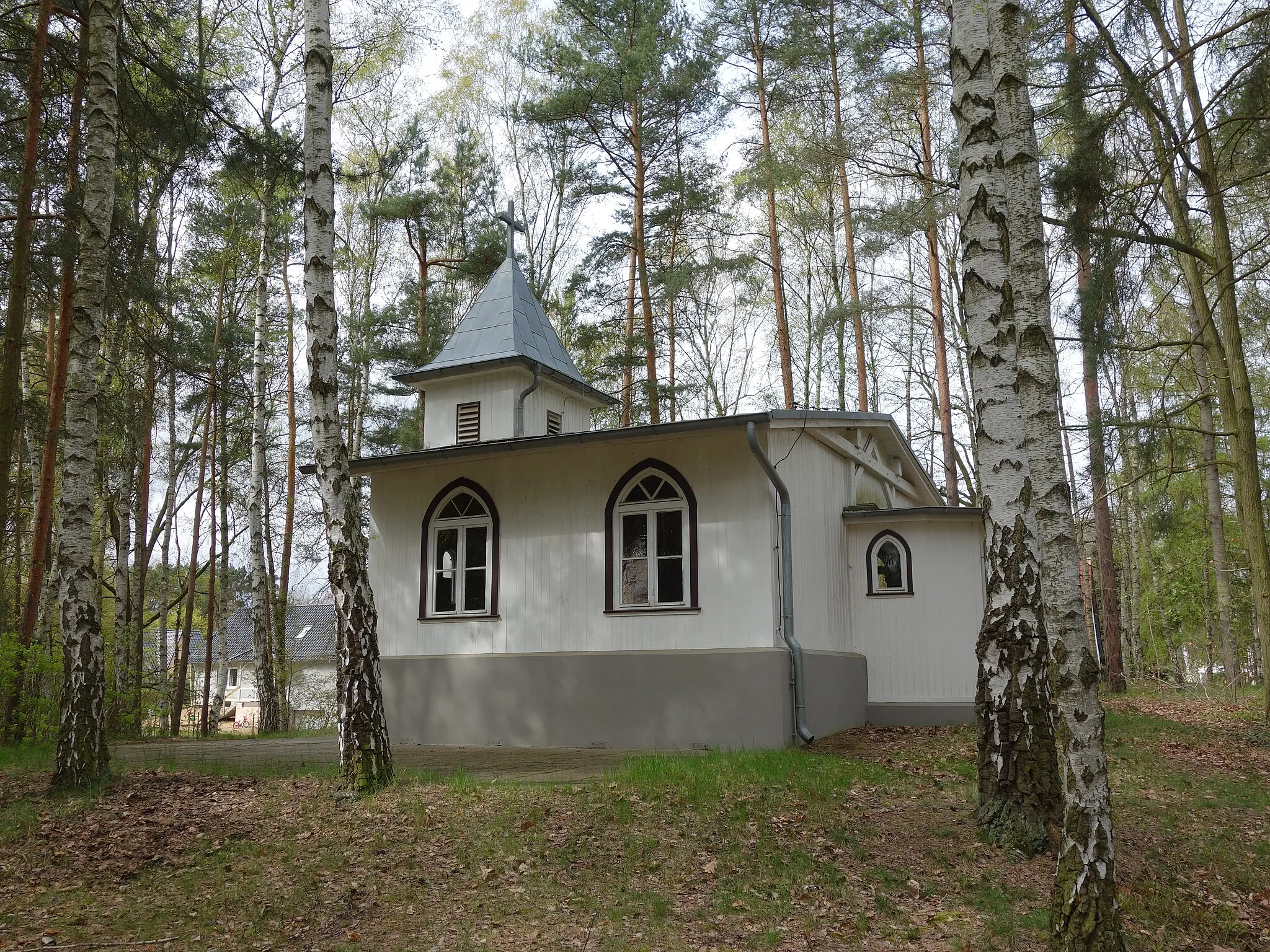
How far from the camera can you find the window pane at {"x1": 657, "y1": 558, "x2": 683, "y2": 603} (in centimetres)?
1129

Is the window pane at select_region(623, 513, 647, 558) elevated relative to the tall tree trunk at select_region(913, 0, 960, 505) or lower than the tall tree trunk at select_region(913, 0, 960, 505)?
lower

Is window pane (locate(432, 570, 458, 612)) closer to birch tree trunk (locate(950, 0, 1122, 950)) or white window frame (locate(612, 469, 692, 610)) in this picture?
white window frame (locate(612, 469, 692, 610))

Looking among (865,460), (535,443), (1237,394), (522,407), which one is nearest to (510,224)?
(522,407)

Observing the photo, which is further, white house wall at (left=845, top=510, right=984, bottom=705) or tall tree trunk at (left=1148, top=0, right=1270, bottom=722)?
white house wall at (left=845, top=510, right=984, bottom=705)

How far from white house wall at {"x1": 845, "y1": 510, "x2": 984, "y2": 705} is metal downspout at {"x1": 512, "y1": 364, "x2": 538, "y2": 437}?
17.1ft

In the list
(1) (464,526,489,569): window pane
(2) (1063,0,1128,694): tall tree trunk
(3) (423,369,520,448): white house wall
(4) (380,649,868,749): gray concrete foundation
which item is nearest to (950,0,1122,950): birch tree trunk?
(4) (380,649,868,749): gray concrete foundation

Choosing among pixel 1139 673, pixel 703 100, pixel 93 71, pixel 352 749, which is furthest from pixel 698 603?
pixel 1139 673

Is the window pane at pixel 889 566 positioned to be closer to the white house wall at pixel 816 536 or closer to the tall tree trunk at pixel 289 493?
the white house wall at pixel 816 536

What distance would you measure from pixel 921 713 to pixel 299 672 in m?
16.5

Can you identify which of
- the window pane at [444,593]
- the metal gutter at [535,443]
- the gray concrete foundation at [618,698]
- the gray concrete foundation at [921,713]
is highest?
the metal gutter at [535,443]

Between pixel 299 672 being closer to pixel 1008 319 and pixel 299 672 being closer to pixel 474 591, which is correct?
pixel 474 591

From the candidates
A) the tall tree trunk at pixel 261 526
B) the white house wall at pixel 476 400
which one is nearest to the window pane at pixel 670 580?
the white house wall at pixel 476 400

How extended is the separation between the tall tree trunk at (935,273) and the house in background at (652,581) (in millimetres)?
5339

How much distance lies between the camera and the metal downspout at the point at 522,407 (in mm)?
14047
